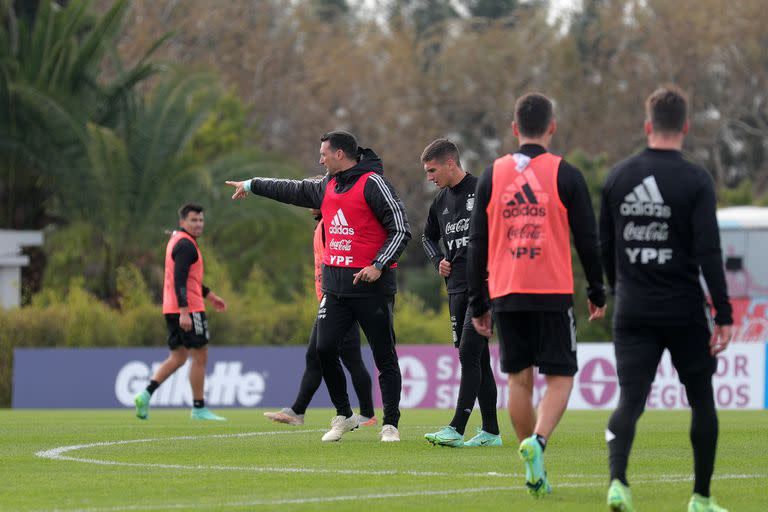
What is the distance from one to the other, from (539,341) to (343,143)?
11.3 feet

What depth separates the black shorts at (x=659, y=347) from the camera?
271 inches

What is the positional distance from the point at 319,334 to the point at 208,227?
24.4 meters

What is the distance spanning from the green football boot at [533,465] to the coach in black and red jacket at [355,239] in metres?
3.60

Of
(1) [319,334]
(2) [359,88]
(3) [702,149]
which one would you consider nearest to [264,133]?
(2) [359,88]

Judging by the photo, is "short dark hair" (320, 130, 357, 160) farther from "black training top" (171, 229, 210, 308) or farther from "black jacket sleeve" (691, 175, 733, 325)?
"black training top" (171, 229, 210, 308)

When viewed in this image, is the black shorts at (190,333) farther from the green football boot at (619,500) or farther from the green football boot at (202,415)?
the green football boot at (619,500)

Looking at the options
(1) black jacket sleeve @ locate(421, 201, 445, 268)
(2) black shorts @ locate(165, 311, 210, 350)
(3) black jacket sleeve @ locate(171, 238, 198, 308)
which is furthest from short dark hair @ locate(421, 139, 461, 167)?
(2) black shorts @ locate(165, 311, 210, 350)

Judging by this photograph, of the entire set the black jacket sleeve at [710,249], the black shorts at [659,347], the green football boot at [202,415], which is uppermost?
the black jacket sleeve at [710,249]

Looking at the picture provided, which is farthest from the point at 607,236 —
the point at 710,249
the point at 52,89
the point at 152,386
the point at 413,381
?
the point at 52,89

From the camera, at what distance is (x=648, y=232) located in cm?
693

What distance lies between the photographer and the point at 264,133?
176 ft

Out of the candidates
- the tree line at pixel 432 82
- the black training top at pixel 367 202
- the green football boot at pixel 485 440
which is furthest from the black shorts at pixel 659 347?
the tree line at pixel 432 82

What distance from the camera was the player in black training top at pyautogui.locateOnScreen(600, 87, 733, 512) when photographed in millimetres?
6836

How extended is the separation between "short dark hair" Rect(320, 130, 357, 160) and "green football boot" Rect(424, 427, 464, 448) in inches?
85.3
